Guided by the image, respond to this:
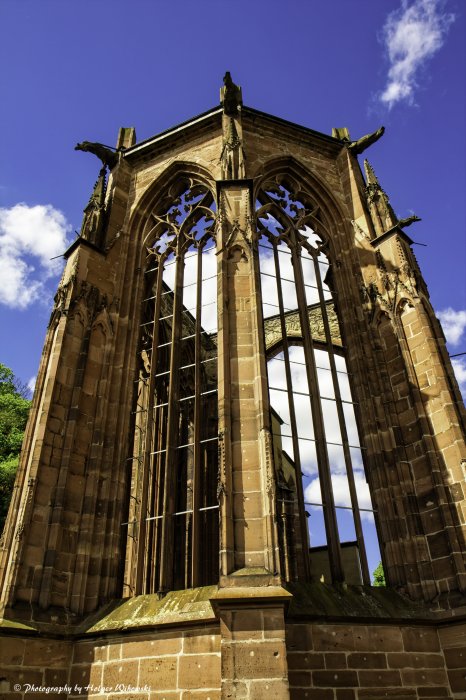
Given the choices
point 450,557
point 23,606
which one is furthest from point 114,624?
point 450,557

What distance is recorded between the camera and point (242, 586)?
5.77 m

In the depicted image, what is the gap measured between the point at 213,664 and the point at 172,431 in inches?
133

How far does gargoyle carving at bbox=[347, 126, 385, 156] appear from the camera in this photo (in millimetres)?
12766

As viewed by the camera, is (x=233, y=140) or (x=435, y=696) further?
(x=233, y=140)

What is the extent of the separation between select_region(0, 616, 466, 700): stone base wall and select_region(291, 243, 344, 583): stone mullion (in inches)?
43.6

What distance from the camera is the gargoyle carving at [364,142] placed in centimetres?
1277

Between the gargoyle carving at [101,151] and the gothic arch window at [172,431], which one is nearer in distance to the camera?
the gothic arch window at [172,431]

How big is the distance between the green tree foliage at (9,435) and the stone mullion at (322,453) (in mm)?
9299

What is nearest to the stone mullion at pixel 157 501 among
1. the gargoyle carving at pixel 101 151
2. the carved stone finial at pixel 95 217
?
the carved stone finial at pixel 95 217

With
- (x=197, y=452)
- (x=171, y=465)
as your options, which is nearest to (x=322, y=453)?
(x=197, y=452)

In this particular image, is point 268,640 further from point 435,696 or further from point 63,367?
point 63,367

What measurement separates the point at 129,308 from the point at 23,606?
5486 mm

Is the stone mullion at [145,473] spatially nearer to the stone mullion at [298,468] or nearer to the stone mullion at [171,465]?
the stone mullion at [171,465]

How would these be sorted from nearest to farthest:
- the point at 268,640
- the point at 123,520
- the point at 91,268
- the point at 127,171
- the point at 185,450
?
the point at 268,640 → the point at 123,520 → the point at 91,268 → the point at 185,450 → the point at 127,171
